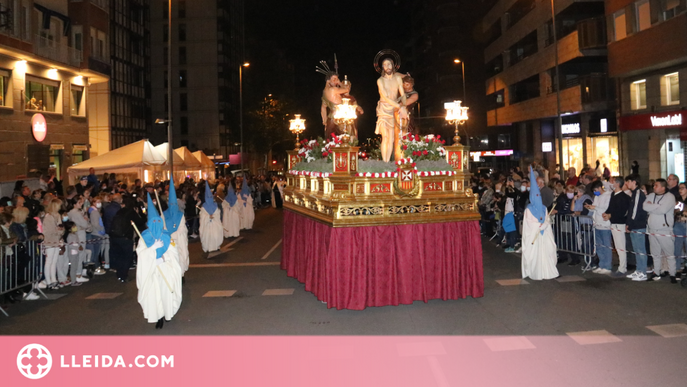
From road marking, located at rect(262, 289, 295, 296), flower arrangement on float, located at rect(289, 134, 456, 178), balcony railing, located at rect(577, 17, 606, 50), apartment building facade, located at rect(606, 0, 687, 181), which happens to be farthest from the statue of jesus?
balcony railing, located at rect(577, 17, 606, 50)

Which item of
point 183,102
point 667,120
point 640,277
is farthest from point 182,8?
point 640,277

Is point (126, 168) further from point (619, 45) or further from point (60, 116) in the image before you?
point (619, 45)

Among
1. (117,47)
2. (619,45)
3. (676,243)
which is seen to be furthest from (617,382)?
(117,47)

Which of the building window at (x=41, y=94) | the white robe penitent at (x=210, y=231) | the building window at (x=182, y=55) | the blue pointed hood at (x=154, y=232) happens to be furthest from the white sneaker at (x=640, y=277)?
the building window at (x=182, y=55)

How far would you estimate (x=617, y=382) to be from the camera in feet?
18.7

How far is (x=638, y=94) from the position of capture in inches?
987

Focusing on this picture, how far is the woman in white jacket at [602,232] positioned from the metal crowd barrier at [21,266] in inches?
434

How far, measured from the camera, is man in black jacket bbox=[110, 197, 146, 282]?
39.4 feet

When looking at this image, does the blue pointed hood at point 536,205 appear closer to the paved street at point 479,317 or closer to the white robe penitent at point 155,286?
the paved street at point 479,317

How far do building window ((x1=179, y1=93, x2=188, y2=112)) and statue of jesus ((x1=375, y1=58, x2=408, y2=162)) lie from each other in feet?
163

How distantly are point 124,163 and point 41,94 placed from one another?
7.54m

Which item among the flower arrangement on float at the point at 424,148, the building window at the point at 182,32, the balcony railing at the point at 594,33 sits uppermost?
the building window at the point at 182,32

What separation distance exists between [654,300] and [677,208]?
9.60 ft

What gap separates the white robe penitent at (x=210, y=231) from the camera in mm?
15209
